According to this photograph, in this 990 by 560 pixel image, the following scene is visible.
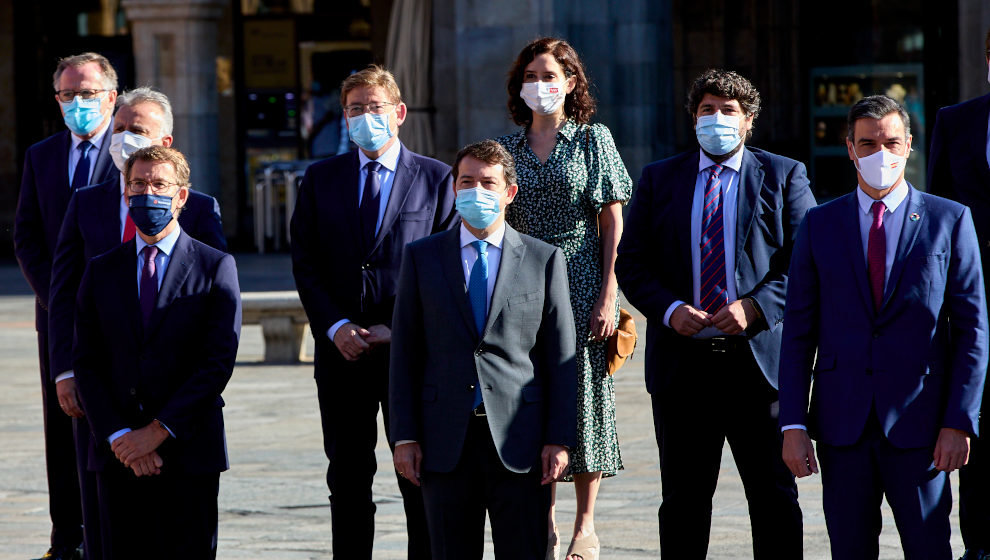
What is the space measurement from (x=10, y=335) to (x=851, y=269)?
11.9 meters

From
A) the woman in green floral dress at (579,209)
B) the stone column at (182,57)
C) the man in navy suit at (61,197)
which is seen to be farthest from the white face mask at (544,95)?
the stone column at (182,57)

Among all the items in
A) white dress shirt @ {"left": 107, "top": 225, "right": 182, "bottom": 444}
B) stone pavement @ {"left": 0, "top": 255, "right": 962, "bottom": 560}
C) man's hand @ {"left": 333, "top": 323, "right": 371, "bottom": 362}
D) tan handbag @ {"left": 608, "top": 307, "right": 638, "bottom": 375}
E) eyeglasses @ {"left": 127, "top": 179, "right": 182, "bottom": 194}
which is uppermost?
eyeglasses @ {"left": 127, "top": 179, "right": 182, "bottom": 194}

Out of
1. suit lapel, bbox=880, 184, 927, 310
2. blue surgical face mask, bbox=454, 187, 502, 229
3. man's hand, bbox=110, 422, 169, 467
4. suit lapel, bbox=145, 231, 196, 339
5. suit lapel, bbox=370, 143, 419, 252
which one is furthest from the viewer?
suit lapel, bbox=370, 143, 419, 252

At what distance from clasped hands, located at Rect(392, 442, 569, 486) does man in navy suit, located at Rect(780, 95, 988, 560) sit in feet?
2.36

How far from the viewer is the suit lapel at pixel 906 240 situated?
5277mm

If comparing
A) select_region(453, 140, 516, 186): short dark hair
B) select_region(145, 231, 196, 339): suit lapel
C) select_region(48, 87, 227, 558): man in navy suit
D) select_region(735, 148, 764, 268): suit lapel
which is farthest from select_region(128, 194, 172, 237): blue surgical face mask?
select_region(735, 148, 764, 268): suit lapel

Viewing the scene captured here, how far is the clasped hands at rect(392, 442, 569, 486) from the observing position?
543 cm

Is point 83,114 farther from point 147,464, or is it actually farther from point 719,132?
point 719,132

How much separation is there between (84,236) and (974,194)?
342cm

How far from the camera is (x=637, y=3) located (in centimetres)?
1778

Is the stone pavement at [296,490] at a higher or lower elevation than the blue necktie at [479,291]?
lower

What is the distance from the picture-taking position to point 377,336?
6.34 m

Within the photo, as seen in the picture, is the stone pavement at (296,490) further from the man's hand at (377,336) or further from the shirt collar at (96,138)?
the shirt collar at (96,138)

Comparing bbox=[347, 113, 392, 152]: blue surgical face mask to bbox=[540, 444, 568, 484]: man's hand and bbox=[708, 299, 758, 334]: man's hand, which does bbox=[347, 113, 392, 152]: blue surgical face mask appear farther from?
bbox=[540, 444, 568, 484]: man's hand
